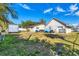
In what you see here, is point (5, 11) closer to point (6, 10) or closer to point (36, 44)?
point (6, 10)

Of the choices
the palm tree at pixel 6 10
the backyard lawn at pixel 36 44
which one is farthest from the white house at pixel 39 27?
the palm tree at pixel 6 10

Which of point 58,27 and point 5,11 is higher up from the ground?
point 5,11

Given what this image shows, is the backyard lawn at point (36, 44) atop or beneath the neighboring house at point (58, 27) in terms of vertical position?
beneath

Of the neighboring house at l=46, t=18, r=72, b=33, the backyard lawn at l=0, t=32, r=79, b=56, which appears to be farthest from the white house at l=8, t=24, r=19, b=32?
the neighboring house at l=46, t=18, r=72, b=33

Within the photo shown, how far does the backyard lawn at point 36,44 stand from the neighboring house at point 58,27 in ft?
0.13

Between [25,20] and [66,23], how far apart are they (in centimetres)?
32

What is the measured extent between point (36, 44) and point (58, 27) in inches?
8.5

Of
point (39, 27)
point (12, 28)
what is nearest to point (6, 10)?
point (12, 28)

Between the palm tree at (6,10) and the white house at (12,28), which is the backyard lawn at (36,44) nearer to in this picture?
the white house at (12,28)

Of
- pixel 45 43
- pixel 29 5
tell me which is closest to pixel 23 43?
pixel 45 43

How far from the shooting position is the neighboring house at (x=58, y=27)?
1.63 meters

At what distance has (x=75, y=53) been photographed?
1611mm

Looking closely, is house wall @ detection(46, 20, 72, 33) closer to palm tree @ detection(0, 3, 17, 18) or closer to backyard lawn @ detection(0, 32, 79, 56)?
backyard lawn @ detection(0, 32, 79, 56)

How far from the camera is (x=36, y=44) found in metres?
1.64
